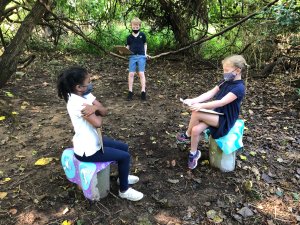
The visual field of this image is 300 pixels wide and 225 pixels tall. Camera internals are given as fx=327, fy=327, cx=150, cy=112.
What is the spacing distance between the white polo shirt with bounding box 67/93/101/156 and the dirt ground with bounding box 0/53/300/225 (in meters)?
0.58

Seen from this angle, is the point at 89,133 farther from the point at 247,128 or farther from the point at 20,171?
the point at 247,128

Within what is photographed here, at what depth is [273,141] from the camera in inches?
165

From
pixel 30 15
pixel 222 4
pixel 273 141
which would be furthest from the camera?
pixel 222 4

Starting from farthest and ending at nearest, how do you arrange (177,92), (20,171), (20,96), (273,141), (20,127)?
(177,92) → (20,96) → (20,127) → (273,141) → (20,171)

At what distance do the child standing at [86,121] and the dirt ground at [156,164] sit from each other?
1.25 feet

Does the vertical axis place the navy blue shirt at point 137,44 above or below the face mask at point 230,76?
above

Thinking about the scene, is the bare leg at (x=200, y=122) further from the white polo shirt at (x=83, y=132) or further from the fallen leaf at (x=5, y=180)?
the fallen leaf at (x=5, y=180)

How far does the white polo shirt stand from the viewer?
2.68m

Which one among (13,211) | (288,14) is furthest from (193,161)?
(288,14)

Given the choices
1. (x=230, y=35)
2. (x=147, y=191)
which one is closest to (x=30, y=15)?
(x=147, y=191)

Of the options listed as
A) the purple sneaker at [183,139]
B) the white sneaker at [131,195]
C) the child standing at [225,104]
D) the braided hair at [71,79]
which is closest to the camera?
the braided hair at [71,79]

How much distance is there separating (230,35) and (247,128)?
12.6 ft

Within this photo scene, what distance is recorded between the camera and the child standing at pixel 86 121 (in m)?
2.64

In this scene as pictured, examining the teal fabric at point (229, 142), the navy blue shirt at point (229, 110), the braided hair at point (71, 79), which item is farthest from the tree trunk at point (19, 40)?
the teal fabric at point (229, 142)
